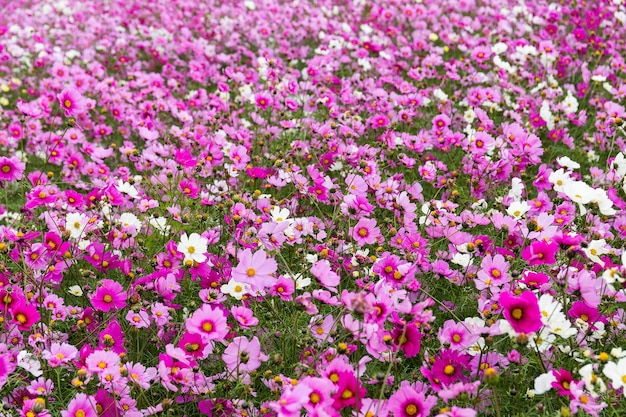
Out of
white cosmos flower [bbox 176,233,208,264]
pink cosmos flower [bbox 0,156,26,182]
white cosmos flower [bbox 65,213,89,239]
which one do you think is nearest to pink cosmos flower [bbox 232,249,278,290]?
white cosmos flower [bbox 176,233,208,264]

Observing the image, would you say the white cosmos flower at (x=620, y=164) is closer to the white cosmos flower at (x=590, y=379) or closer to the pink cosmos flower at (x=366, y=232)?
the pink cosmos flower at (x=366, y=232)

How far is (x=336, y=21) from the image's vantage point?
5.57m

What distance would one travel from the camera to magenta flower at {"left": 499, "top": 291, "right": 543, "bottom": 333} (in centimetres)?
163

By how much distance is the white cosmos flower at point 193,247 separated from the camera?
2.10 meters

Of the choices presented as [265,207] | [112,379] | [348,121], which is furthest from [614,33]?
[112,379]

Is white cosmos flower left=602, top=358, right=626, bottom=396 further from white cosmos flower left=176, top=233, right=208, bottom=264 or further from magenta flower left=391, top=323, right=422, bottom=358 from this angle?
white cosmos flower left=176, top=233, right=208, bottom=264

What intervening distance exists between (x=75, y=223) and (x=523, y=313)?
162 centimetres

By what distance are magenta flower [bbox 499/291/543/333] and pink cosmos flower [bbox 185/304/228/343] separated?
80 centimetres

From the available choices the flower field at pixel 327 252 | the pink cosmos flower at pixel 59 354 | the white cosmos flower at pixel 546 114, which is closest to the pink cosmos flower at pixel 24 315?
the flower field at pixel 327 252

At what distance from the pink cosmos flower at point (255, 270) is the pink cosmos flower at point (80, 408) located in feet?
1.78

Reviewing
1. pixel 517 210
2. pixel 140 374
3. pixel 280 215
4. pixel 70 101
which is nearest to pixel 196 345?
pixel 140 374

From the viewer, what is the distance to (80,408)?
1757 mm

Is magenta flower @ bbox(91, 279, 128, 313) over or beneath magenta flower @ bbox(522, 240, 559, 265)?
beneath

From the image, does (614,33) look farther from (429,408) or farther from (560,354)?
(429,408)
